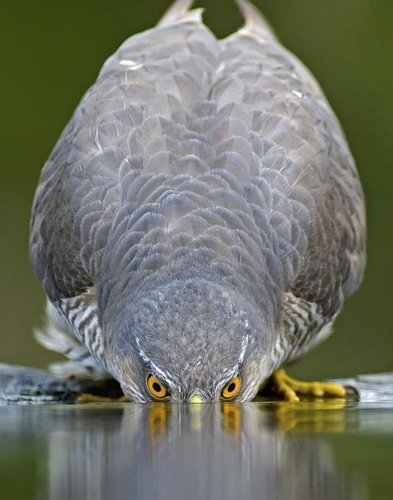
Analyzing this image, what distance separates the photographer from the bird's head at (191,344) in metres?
4.07

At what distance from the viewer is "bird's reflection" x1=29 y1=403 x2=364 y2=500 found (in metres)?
2.07

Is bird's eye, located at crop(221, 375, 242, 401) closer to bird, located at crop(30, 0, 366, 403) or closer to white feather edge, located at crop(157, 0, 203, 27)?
bird, located at crop(30, 0, 366, 403)

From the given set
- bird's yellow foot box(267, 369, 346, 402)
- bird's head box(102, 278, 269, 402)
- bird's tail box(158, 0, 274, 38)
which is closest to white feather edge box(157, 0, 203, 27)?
bird's tail box(158, 0, 274, 38)

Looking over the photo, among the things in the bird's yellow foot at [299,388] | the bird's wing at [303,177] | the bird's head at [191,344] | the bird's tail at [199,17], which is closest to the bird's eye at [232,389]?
the bird's head at [191,344]

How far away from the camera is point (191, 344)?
160 inches

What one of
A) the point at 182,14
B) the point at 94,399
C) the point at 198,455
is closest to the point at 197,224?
the point at 94,399

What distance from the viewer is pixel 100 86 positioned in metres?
5.61

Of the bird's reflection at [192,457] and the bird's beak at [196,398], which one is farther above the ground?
the bird's reflection at [192,457]

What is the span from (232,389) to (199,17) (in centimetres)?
276

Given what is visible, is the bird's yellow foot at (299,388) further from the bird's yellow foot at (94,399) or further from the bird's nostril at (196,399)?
the bird's nostril at (196,399)

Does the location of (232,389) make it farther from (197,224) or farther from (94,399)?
(94,399)

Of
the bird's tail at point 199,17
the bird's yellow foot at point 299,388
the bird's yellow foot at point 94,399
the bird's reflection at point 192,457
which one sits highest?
the bird's tail at point 199,17

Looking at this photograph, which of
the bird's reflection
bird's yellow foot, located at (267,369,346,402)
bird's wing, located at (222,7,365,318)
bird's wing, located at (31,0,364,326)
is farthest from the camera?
bird's yellow foot, located at (267,369,346,402)

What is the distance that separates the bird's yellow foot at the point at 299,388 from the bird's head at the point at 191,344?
3.99 ft
